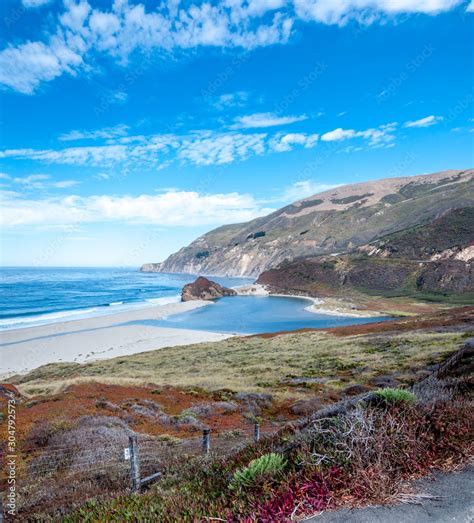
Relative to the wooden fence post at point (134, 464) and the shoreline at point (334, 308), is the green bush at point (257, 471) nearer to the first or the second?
the wooden fence post at point (134, 464)

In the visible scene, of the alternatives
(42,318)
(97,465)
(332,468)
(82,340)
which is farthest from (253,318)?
(332,468)

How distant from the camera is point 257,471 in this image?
3775 mm

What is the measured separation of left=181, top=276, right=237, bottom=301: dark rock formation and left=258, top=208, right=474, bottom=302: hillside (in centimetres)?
2252

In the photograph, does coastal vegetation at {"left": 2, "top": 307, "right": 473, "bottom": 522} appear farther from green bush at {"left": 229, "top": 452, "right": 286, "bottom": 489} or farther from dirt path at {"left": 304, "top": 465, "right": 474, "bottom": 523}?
dirt path at {"left": 304, "top": 465, "right": 474, "bottom": 523}

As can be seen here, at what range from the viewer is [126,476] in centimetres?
789

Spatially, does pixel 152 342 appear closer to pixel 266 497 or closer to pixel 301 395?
pixel 301 395

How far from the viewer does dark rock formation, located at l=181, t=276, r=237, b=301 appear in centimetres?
11588

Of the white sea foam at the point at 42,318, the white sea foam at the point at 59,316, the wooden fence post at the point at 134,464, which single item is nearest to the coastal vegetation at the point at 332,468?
the wooden fence post at the point at 134,464

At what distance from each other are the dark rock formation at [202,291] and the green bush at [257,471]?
365 feet

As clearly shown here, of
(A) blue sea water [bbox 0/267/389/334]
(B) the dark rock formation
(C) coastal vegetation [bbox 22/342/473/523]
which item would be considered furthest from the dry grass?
(B) the dark rock formation

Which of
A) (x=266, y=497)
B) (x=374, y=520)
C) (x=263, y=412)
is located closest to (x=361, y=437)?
(x=374, y=520)

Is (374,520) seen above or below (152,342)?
above

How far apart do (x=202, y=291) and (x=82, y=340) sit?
67.1 m

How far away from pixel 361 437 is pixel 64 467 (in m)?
8.80
